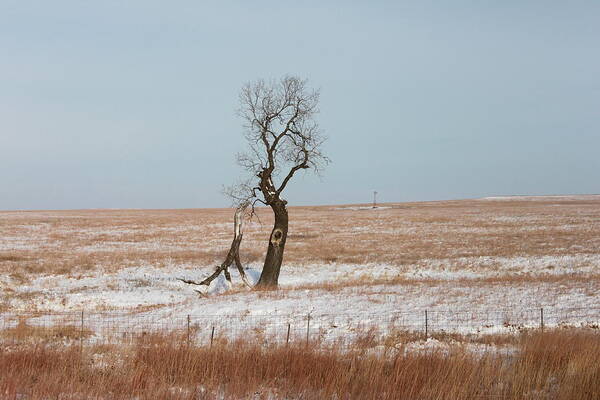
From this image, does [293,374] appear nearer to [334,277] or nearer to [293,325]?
[293,325]

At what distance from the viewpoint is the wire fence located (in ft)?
44.8

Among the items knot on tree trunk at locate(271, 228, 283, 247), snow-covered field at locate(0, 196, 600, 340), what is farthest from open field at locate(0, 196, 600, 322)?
knot on tree trunk at locate(271, 228, 283, 247)

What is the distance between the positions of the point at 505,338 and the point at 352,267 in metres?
19.8

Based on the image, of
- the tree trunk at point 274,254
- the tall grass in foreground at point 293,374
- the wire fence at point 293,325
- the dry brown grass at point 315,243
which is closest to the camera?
the tall grass in foreground at point 293,374

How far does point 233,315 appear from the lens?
18.0 metres

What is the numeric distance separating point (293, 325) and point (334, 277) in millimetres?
13652

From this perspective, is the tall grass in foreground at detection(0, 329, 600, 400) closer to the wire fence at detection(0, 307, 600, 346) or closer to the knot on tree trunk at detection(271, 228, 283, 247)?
the wire fence at detection(0, 307, 600, 346)

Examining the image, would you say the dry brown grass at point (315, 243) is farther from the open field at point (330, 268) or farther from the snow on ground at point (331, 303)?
the snow on ground at point (331, 303)

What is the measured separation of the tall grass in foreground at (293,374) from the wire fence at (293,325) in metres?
3.28

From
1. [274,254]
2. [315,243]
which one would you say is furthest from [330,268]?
[315,243]

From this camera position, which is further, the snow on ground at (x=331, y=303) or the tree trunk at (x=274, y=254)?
the tree trunk at (x=274, y=254)

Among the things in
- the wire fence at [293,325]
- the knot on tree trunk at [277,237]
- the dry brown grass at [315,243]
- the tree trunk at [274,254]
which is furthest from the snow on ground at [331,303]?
the dry brown grass at [315,243]

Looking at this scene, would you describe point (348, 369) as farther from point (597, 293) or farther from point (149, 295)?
point (149, 295)

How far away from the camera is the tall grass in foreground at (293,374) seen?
754cm
